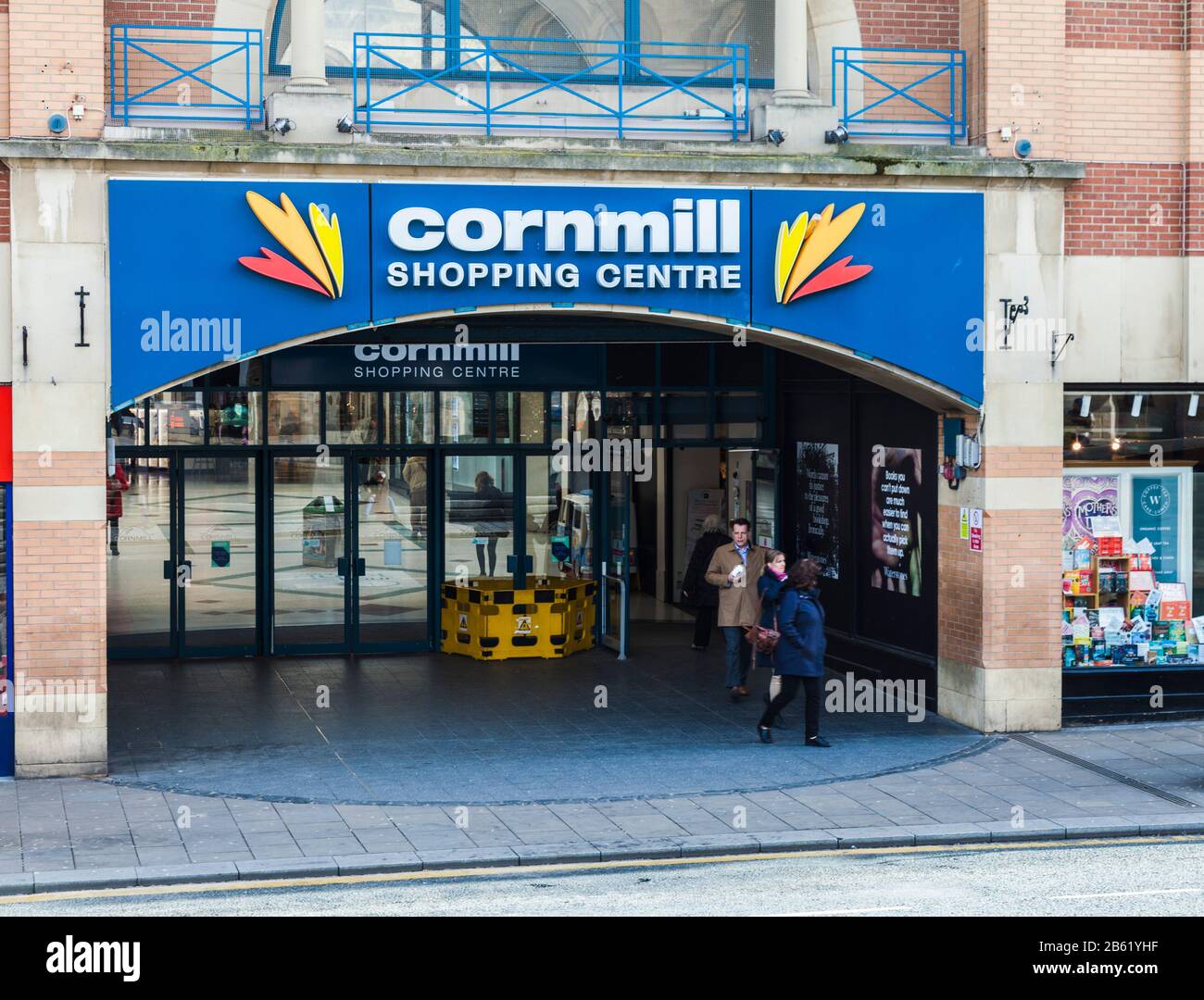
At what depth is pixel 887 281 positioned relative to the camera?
609 inches

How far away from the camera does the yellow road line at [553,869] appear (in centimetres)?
1067

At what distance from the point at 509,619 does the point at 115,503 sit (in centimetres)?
475

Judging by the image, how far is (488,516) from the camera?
2042 cm

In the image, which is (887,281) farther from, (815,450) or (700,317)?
(815,450)

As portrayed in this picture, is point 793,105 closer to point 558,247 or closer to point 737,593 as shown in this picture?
point 558,247

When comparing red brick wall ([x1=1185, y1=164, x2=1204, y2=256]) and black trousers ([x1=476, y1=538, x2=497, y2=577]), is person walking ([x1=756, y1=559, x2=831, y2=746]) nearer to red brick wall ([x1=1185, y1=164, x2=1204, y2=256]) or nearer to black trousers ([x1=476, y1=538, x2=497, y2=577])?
red brick wall ([x1=1185, y1=164, x2=1204, y2=256])

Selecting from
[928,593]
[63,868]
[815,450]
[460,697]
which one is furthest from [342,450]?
[63,868]

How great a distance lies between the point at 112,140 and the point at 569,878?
7.16 m

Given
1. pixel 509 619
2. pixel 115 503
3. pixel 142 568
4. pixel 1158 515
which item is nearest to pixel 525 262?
pixel 509 619

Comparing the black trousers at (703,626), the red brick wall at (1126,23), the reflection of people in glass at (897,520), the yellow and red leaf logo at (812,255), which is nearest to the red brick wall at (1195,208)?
the red brick wall at (1126,23)

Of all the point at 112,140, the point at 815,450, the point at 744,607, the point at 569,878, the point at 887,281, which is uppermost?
the point at 112,140

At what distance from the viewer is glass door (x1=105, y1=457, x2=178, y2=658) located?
19.4 m

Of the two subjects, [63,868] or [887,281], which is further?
[887,281]

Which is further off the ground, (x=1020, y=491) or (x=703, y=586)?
(x=1020, y=491)
